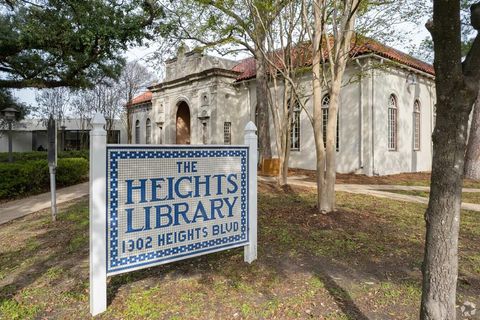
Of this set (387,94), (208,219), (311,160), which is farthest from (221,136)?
(208,219)

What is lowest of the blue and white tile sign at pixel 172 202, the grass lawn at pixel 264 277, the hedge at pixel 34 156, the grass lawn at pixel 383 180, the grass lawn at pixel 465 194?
the grass lawn at pixel 264 277

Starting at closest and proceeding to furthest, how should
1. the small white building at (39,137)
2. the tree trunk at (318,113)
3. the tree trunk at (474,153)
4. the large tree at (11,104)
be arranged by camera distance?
the tree trunk at (318,113) → the tree trunk at (474,153) → the large tree at (11,104) → the small white building at (39,137)

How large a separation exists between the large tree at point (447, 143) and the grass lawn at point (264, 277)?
3.67 feet

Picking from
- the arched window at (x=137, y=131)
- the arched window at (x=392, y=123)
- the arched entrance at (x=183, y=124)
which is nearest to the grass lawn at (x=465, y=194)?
the arched window at (x=392, y=123)

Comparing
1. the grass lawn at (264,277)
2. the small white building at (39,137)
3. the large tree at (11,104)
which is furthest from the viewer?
the small white building at (39,137)

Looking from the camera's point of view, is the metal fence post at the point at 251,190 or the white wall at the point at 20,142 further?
the white wall at the point at 20,142

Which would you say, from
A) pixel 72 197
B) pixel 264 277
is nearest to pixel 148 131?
pixel 72 197

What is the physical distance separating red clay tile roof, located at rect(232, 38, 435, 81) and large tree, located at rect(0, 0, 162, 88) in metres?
4.57

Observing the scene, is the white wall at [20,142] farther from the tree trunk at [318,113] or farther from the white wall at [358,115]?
the tree trunk at [318,113]

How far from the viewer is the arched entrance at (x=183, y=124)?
29391mm

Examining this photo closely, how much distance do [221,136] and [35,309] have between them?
21024 mm

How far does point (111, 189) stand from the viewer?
349 centimetres

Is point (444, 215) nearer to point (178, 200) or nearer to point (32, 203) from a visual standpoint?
point (178, 200)

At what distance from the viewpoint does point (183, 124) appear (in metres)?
29.8
